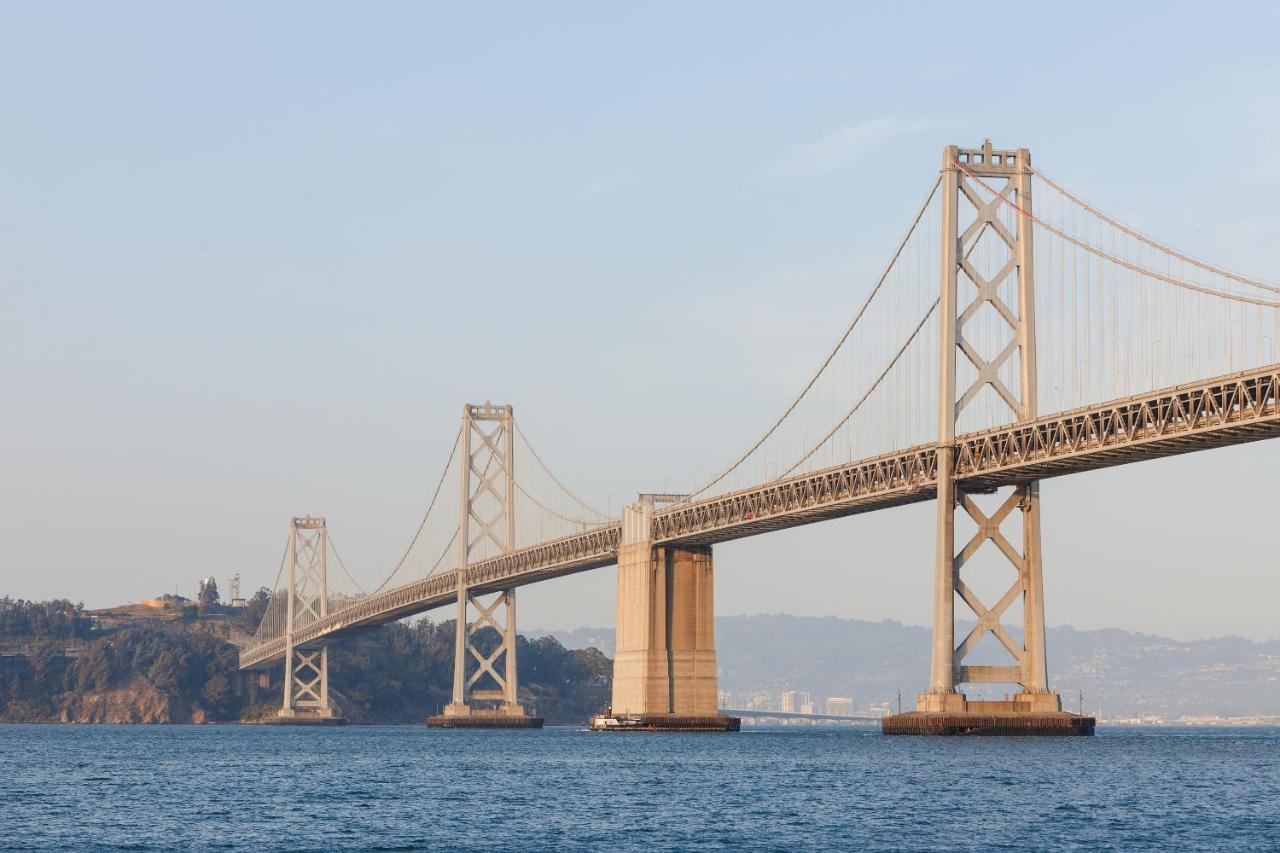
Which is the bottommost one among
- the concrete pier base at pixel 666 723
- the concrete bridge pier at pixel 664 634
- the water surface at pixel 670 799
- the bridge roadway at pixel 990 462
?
the water surface at pixel 670 799

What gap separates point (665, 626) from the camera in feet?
275

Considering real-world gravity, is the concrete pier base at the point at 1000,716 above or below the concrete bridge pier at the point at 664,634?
below

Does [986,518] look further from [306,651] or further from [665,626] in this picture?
[306,651]

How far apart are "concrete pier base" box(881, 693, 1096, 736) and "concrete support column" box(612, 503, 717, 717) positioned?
2252 centimetres

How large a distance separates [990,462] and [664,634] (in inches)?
1061

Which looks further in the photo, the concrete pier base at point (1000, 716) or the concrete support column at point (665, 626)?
the concrete support column at point (665, 626)

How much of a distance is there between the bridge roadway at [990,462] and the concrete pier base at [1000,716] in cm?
638

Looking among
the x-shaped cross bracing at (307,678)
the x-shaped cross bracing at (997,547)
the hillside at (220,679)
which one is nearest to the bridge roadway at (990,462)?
the x-shaped cross bracing at (997,547)

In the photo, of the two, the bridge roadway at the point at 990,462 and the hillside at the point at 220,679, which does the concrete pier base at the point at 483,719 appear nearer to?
the bridge roadway at the point at 990,462

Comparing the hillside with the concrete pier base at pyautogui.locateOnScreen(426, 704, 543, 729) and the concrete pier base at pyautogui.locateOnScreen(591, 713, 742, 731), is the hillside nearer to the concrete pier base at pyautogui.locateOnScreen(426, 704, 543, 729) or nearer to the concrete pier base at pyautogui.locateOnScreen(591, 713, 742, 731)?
the concrete pier base at pyautogui.locateOnScreen(426, 704, 543, 729)

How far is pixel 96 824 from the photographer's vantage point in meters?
39.8

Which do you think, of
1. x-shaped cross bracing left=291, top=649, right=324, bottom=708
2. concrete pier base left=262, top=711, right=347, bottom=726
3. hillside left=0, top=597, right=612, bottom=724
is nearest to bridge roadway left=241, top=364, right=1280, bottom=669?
→ concrete pier base left=262, top=711, right=347, bottom=726

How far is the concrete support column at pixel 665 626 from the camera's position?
83.1m

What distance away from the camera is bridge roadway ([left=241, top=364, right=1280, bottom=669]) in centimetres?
5069
